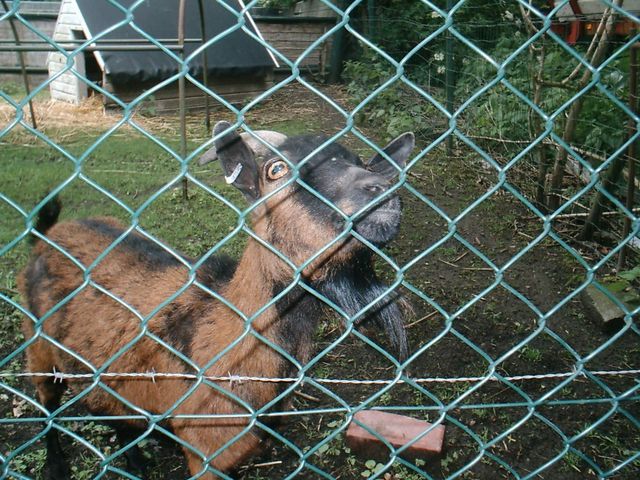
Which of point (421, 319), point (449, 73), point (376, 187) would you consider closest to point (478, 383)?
point (376, 187)

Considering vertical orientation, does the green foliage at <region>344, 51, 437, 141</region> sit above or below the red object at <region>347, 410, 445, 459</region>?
below

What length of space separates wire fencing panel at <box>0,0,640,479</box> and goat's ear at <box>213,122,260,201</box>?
1.23 ft

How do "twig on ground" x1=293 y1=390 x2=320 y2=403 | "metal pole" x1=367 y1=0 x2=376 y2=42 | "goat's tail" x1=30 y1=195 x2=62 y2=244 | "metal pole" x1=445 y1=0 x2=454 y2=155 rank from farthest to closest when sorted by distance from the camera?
"metal pole" x1=367 y1=0 x2=376 y2=42 → "metal pole" x1=445 y1=0 x2=454 y2=155 → "twig on ground" x1=293 y1=390 x2=320 y2=403 → "goat's tail" x1=30 y1=195 x2=62 y2=244

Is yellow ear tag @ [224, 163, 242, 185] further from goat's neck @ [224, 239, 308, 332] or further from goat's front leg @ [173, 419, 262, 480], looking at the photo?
goat's front leg @ [173, 419, 262, 480]

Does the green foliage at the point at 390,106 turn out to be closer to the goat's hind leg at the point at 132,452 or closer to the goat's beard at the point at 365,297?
the goat's beard at the point at 365,297

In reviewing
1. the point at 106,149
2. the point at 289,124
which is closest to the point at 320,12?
the point at 289,124

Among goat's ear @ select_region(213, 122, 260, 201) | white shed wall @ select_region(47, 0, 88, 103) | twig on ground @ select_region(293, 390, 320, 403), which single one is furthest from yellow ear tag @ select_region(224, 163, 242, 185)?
white shed wall @ select_region(47, 0, 88, 103)

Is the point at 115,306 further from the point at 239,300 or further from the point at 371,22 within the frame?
the point at 371,22

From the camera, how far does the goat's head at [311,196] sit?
7.79ft

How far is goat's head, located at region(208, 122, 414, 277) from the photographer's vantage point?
237cm

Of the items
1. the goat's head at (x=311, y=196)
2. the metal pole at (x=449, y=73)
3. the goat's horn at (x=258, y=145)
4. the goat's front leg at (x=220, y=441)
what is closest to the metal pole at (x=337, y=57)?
the metal pole at (x=449, y=73)

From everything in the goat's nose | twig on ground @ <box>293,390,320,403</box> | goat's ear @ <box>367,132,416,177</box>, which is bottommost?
twig on ground @ <box>293,390,320,403</box>

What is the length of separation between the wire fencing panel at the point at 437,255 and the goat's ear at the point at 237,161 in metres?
0.38

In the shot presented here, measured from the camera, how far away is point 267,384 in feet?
8.20
